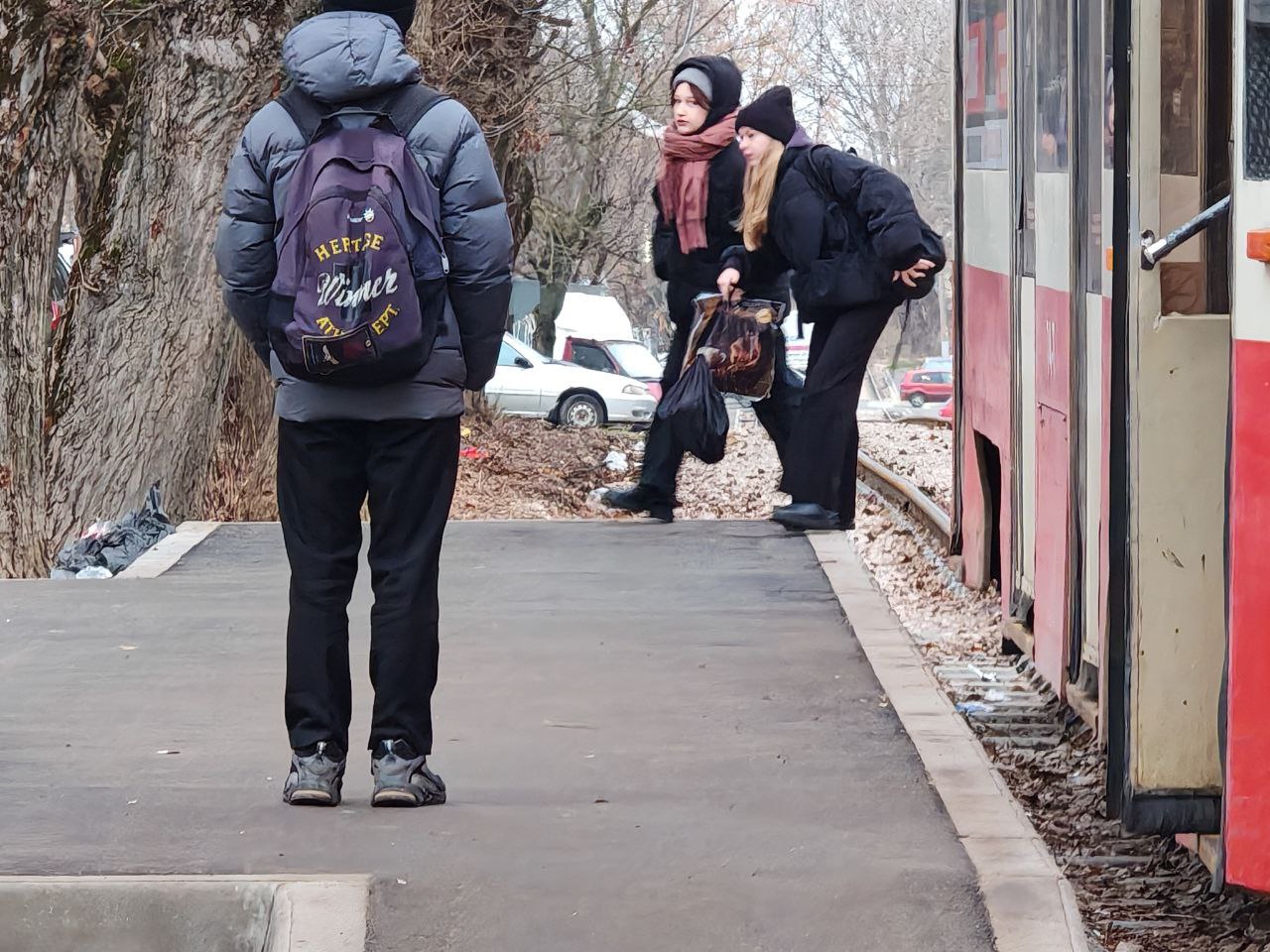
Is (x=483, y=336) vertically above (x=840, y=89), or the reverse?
(x=840, y=89)

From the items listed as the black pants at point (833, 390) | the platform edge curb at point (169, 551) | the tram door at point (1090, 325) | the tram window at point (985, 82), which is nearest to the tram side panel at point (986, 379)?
the tram window at point (985, 82)

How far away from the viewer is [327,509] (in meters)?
4.57

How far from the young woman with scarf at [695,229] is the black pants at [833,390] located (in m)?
0.33

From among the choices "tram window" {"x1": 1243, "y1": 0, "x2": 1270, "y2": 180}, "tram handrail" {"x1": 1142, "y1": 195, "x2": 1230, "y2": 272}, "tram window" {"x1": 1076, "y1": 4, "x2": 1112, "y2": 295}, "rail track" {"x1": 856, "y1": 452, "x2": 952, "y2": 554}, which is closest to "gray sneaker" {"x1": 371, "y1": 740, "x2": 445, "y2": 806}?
"tram handrail" {"x1": 1142, "y1": 195, "x2": 1230, "y2": 272}

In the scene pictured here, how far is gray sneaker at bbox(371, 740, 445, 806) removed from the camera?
15.3 feet

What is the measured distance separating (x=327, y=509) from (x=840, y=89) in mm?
54525

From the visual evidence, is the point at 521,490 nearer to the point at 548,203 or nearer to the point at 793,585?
the point at 793,585

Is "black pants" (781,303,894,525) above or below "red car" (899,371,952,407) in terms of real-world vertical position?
above

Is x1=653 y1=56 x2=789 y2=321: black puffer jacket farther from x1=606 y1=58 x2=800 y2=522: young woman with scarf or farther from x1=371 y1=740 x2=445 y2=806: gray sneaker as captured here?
x1=371 y1=740 x2=445 y2=806: gray sneaker

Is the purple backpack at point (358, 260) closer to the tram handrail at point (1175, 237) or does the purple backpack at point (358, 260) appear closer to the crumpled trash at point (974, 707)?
the tram handrail at point (1175, 237)

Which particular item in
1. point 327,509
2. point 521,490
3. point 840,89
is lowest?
point 521,490

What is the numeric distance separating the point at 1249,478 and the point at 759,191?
4.64m

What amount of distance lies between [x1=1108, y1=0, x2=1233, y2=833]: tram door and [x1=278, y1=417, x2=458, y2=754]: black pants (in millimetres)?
1509

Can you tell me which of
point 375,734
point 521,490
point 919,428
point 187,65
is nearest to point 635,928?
point 375,734
